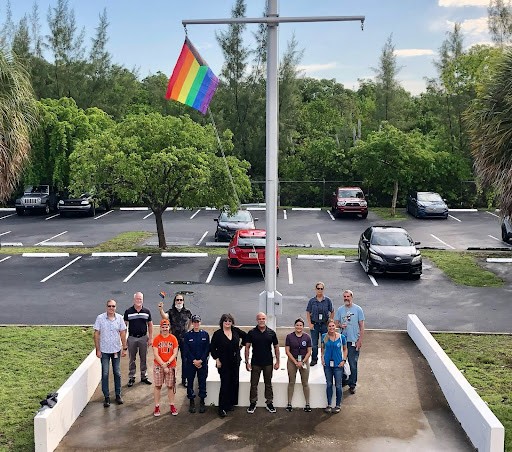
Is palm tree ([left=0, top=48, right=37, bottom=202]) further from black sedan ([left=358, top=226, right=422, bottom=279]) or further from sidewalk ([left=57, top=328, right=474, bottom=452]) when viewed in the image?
black sedan ([left=358, top=226, right=422, bottom=279])

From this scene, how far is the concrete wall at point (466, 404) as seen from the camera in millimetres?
9562

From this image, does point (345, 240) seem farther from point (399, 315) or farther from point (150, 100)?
point (150, 100)

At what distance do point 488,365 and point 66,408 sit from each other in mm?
7522

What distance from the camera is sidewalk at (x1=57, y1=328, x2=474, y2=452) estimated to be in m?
10.3

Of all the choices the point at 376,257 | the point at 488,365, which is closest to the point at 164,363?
the point at 488,365

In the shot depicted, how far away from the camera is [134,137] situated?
25.9 meters

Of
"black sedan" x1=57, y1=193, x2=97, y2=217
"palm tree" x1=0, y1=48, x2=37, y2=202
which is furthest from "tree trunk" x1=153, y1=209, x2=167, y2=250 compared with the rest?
"palm tree" x1=0, y1=48, x2=37, y2=202

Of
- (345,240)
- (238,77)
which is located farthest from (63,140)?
(345,240)

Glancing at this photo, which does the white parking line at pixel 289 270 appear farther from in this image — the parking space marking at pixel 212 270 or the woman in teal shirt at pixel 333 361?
the woman in teal shirt at pixel 333 361

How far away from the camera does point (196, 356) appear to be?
11367mm

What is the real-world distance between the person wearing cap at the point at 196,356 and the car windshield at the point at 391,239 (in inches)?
485

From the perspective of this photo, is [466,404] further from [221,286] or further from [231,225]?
[231,225]

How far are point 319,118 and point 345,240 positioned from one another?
34191 millimetres

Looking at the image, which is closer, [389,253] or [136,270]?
[389,253]
